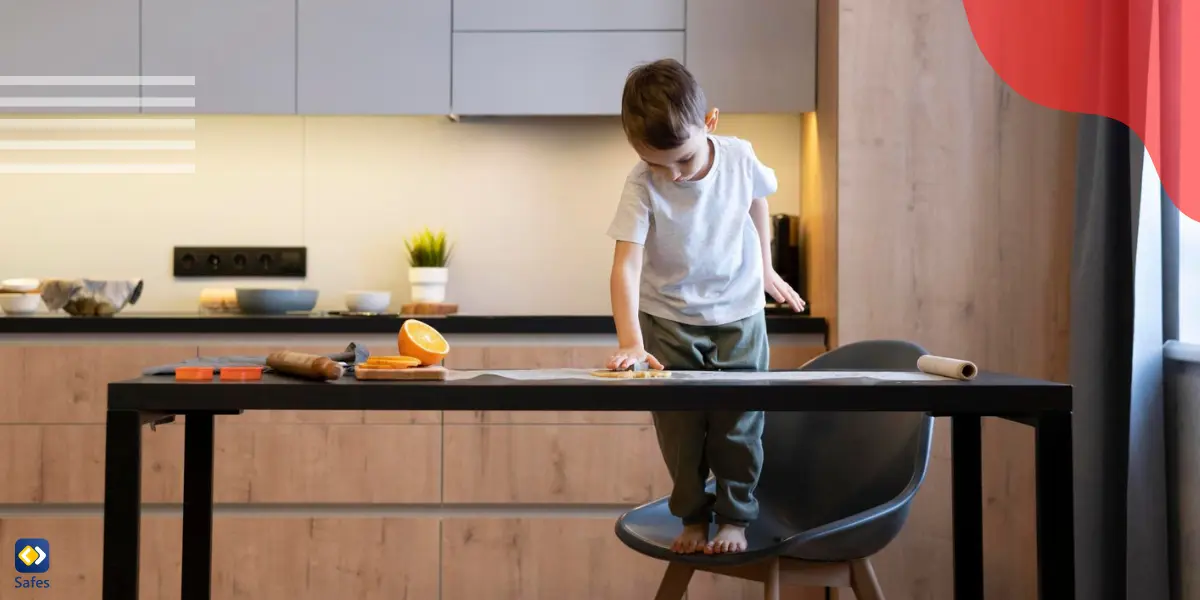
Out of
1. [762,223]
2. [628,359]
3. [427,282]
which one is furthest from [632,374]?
[427,282]

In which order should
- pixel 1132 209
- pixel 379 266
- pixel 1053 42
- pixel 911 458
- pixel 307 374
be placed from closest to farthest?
1. pixel 307 374
2. pixel 911 458
3. pixel 1132 209
4. pixel 1053 42
5. pixel 379 266

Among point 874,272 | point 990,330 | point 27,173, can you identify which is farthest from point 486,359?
point 27,173

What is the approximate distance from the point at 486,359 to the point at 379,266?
0.76 metres

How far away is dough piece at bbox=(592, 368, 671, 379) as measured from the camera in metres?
1.30

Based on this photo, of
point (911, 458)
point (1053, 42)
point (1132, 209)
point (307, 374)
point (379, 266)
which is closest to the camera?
point (307, 374)

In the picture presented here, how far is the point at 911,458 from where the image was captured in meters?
1.66

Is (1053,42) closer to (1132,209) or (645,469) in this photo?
(1132,209)

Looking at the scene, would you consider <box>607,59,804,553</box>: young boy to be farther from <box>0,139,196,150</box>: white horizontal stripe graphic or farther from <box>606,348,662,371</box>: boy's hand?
<box>0,139,196,150</box>: white horizontal stripe graphic

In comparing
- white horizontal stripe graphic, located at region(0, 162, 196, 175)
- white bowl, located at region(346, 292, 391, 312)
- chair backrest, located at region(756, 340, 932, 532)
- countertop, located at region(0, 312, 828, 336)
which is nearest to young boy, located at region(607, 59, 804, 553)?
chair backrest, located at region(756, 340, 932, 532)

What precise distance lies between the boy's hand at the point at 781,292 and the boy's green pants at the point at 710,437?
73 mm

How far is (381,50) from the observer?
288 centimetres

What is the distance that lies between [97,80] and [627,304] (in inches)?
79.9

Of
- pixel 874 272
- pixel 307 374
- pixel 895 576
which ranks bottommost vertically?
pixel 895 576

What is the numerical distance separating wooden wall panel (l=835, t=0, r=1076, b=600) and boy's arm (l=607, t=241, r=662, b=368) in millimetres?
968
